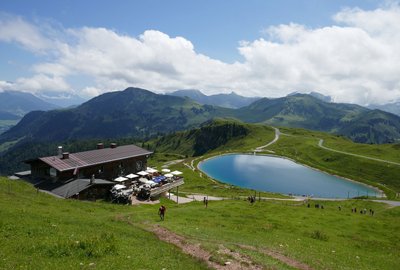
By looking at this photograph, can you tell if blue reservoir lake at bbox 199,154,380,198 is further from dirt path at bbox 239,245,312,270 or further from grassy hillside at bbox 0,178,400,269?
dirt path at bbox 239,245,312,270

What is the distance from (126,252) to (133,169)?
77.1 m

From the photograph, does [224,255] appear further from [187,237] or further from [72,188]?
[72,188]

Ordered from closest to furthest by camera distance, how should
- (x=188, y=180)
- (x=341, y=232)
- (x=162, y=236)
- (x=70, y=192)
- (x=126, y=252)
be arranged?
(x=126, y=252) → (x=162, y=236) → (x=341, y=232) → (x=70, y=192) → (x=188, y=180)

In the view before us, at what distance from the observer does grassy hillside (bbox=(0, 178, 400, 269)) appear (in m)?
23.7

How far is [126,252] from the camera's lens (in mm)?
25641

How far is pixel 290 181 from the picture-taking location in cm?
16800

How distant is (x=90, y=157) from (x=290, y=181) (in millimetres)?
111949

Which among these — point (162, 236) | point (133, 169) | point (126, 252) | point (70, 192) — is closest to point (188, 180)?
point (133, 169)

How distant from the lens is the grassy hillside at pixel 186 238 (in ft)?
77.6

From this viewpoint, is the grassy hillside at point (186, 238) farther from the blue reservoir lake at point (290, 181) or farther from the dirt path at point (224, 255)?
the blue reservoir lake at point (290, 181)

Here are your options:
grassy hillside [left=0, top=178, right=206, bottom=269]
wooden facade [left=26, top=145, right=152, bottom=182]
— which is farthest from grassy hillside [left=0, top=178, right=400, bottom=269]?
wooden facade [left=26, top=145, right=152, bottom=182]

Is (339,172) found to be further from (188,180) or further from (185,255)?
(185,255)

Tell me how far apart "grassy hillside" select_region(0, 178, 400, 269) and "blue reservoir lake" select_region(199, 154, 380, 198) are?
287ft

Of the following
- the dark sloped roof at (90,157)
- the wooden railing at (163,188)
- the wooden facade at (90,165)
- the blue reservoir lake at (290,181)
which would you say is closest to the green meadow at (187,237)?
the wooden facade at (90,165)
